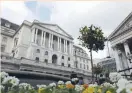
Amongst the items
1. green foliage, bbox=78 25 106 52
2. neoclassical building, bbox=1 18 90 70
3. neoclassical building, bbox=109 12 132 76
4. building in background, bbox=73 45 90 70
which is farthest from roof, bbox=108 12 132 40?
building in background, bbox=73 45 90 70

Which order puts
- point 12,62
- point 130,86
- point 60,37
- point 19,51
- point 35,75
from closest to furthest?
1. point 130,86
2. point 35,75
3. point 12,62
4. point 19,51
5. point 60,37

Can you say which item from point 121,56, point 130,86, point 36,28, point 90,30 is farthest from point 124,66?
point 130,86

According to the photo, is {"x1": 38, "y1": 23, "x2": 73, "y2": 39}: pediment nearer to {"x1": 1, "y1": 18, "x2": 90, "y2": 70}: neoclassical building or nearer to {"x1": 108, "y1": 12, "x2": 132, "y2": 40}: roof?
{"x1": 1, "y1": 18, "x2": 90, "y2": 70}: neoclassical building

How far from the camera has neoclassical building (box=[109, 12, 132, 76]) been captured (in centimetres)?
2517

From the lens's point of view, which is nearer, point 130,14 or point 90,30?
point 90,30

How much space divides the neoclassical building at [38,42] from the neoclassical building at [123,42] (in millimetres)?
16155

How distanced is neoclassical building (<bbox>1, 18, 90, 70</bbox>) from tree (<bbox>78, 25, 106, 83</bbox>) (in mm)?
16868

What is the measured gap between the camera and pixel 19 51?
33.9 meters

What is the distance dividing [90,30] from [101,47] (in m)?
3.15

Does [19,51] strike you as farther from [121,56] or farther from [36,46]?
[121,56]

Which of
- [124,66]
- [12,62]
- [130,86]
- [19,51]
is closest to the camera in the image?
[130,86]

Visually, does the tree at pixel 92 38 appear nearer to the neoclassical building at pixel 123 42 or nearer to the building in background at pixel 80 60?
the neoclassical building at pixel 123 42

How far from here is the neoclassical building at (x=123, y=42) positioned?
25.2m

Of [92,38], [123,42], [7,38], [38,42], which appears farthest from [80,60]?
[92,38]
